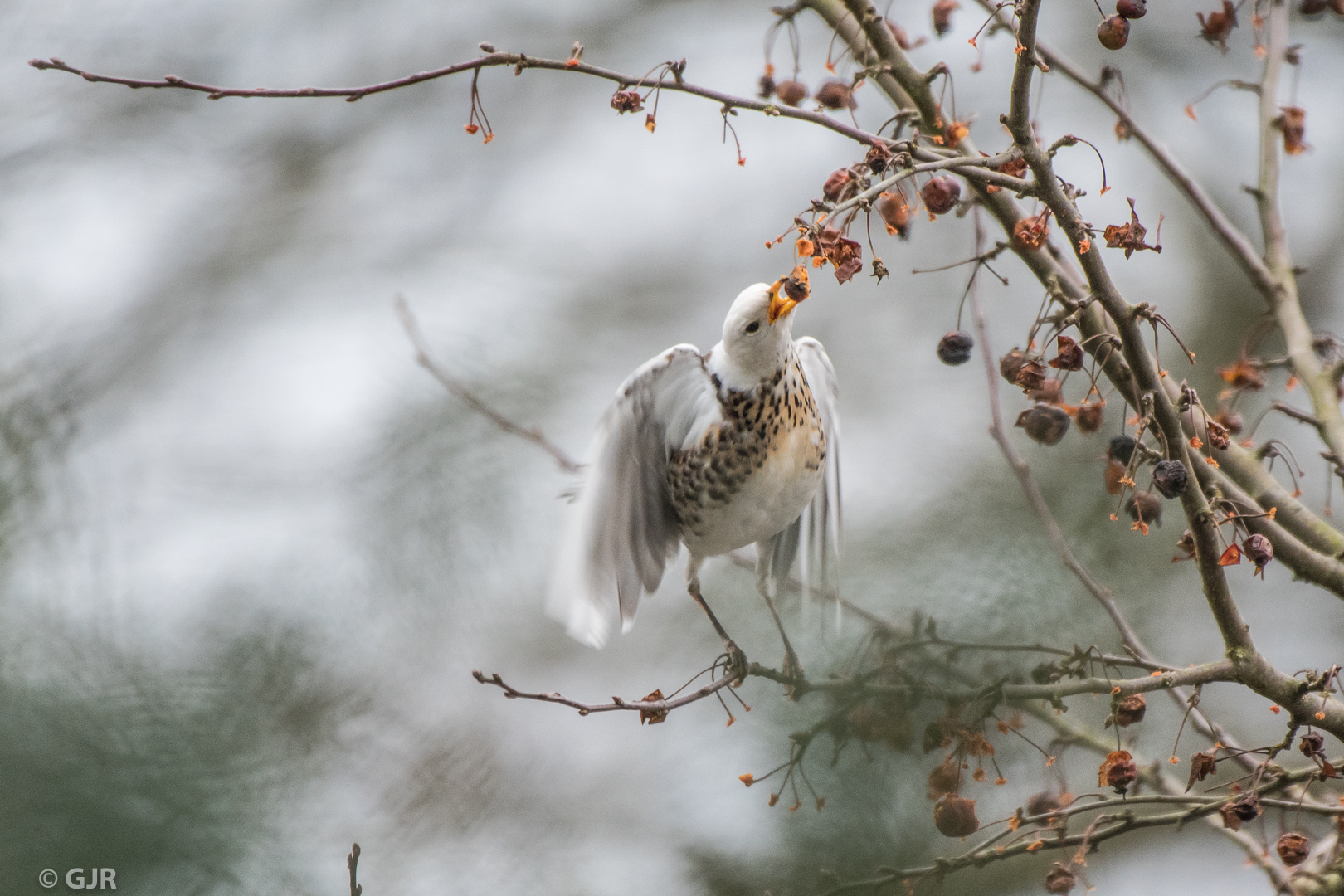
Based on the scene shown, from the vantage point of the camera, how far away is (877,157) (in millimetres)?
926

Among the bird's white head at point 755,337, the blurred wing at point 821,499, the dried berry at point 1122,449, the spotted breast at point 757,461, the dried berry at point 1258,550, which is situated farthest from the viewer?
the blurred wing at point 821,499

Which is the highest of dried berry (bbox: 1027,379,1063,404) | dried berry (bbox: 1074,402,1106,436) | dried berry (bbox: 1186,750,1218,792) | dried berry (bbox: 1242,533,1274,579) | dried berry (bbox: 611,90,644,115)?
dried berry (bbox: 611,90,644,115)

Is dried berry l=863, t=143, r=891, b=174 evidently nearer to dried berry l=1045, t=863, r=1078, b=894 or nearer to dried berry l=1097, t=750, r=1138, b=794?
dried berry l=1097, t=750, r=1138, b=794

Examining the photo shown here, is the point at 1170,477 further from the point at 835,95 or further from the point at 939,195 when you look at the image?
the point at 835,95

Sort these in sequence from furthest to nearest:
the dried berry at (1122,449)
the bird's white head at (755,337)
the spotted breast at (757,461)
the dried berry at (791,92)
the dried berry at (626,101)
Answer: the spotted breast at (757,461) < the bird's white head at (755,337) < the dried berry at (791,92) < the dried berry at (1122,449) < the dried berry at (626,101)

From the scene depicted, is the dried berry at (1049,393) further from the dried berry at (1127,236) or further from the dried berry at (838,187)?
the dried berry at (838,187)

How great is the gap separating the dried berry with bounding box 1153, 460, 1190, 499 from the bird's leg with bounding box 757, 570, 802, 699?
0.47m

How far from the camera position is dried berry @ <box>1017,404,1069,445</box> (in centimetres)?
127

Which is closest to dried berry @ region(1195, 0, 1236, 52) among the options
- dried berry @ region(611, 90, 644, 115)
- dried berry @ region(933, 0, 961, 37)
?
dried berry @ region(933, 0, 961, 37)

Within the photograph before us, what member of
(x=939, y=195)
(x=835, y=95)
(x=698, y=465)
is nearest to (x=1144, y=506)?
(x=939, y=195)

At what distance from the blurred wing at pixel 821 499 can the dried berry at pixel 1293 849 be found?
912mm

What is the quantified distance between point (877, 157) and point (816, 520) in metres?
1.35

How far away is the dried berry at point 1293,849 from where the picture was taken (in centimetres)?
111

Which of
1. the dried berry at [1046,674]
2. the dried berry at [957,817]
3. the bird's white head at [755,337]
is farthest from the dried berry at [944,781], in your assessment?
the bird's white head at [755,337]
